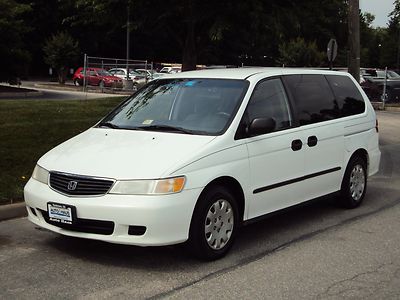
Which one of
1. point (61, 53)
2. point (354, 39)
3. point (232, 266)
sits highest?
point (61, 53)

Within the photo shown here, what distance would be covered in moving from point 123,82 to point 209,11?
1852 centimetres

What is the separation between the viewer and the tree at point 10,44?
22.4 meters

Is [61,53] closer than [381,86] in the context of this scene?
No

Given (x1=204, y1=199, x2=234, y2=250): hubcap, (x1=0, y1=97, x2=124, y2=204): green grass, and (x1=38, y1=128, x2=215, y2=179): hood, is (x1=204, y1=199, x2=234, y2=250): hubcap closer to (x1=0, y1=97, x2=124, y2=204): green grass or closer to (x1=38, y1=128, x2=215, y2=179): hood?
(x1=38, y1=128, x2=215, y2=179): hood

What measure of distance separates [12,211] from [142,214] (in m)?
2.52

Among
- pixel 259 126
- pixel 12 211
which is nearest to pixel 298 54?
pixel 12 211

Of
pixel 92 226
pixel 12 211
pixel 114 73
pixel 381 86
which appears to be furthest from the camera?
pixel 114 73

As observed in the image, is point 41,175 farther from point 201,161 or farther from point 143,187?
point 201,161

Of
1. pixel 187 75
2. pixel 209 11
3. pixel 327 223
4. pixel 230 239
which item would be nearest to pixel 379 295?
pixel 230 239

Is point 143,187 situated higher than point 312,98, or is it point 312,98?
→ point 312,98

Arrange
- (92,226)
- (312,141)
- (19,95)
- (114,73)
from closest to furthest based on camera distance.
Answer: (92,226)
(312,141)
(19,95)
(114,73)

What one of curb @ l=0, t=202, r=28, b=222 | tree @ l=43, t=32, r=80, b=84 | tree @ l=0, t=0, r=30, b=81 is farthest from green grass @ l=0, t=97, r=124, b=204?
tree @ l=43, t=32, r=80, b=84

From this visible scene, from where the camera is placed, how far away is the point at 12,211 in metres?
6.31

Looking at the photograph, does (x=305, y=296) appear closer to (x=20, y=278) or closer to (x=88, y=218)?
(x=88, y=218)
